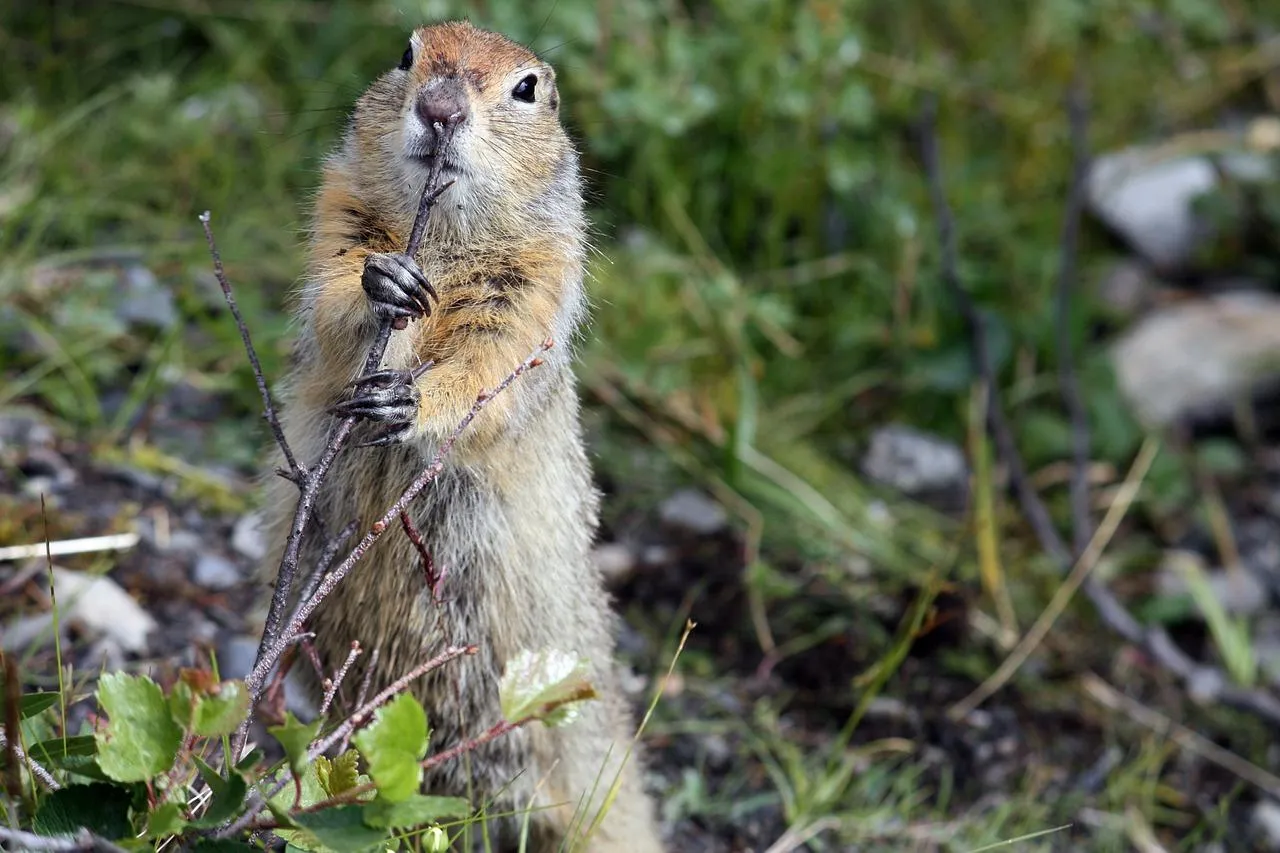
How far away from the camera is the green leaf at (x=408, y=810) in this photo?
2.16 meters

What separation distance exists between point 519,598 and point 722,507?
190 cm

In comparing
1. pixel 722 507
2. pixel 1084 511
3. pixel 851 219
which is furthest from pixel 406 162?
pixel 851 219

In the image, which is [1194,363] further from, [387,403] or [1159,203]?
[387,403]

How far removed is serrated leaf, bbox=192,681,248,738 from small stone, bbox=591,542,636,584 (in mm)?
2681

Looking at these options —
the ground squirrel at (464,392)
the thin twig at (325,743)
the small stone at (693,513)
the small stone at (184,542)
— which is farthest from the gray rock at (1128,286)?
the thin twig at (325,743)

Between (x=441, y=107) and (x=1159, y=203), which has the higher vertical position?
(x=441, y=107)

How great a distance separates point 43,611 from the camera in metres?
3.62

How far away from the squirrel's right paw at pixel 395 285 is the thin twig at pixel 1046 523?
9.80 ft

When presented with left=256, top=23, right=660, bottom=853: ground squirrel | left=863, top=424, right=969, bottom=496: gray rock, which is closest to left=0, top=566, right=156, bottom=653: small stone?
left=256, top=23, right=660, bottom=853: ground squirrel

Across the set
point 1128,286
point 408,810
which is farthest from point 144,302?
point 1128,286

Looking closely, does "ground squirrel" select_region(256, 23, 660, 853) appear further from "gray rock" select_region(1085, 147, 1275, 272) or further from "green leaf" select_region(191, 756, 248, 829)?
"gray rock" select_region(1085, 147, 1275, 272)

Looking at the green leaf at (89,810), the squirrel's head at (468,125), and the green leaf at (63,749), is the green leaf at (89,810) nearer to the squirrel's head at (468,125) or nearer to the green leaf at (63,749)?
the green leaf at (63,749)

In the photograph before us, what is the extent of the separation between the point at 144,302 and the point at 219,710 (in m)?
2.94

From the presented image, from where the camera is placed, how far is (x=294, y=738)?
2.10 meters
